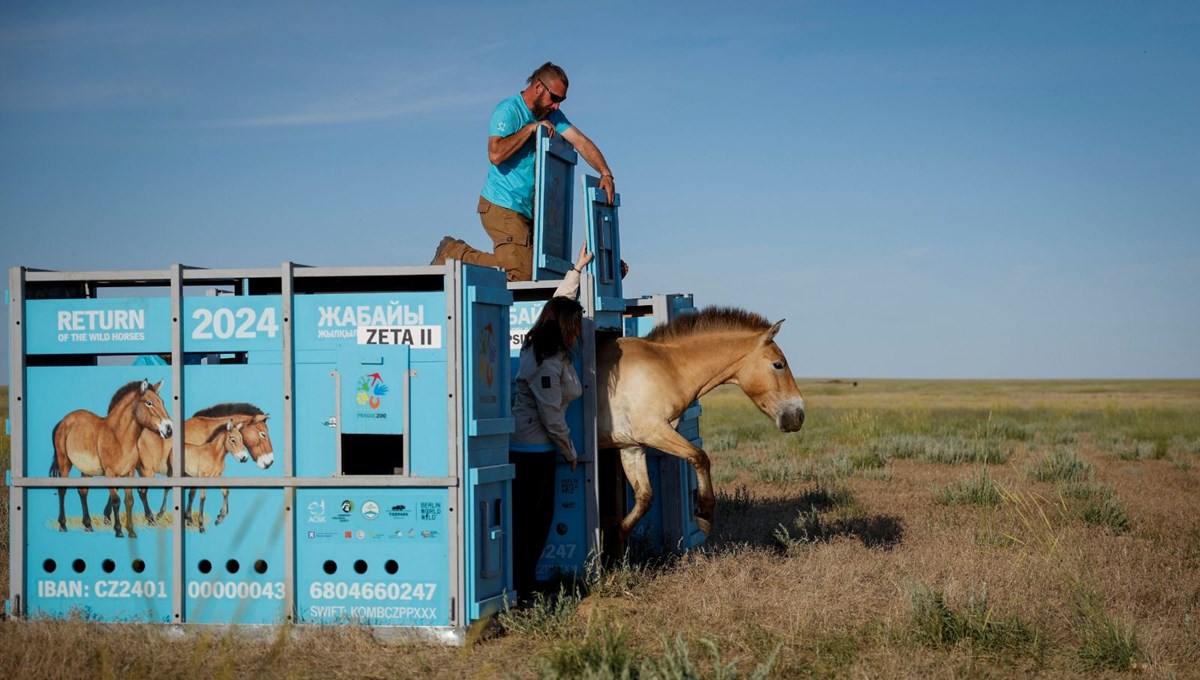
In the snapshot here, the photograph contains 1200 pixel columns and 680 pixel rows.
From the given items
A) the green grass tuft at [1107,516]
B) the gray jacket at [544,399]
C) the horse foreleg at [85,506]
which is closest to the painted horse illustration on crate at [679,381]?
the gray jacket at [544,399]

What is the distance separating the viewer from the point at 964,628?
7.59 m

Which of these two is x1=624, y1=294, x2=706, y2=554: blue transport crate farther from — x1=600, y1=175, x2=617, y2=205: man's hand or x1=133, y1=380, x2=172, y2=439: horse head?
x1=133, y1=380, x2=172, y2=439: horse head

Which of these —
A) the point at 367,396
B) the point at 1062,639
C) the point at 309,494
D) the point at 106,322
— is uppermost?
the point at 106,322

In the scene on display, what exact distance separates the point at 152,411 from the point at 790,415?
4939 mm

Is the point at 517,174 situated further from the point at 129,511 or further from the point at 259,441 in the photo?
the point at 129,511

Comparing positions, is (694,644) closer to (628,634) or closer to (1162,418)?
(628,634)

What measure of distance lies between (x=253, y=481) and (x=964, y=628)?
4.44m

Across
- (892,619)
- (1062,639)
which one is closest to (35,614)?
(892,619)

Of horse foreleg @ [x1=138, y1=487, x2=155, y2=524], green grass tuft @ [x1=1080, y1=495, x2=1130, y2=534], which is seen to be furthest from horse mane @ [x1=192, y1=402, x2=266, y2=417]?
green grass tuft @ [x1=1080, y1=495, x2=1130, y2=534]

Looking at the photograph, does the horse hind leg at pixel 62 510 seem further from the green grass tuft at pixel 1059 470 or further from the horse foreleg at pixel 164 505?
the green grass tuft at pixel 1059 470

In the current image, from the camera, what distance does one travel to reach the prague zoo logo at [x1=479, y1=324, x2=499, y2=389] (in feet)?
25.3

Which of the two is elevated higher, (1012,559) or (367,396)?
(367,396)

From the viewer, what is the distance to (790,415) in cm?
1005

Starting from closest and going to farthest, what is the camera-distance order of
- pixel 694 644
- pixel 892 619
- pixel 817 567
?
pixel 694 644, pixel 892 619, pixel 817 567
